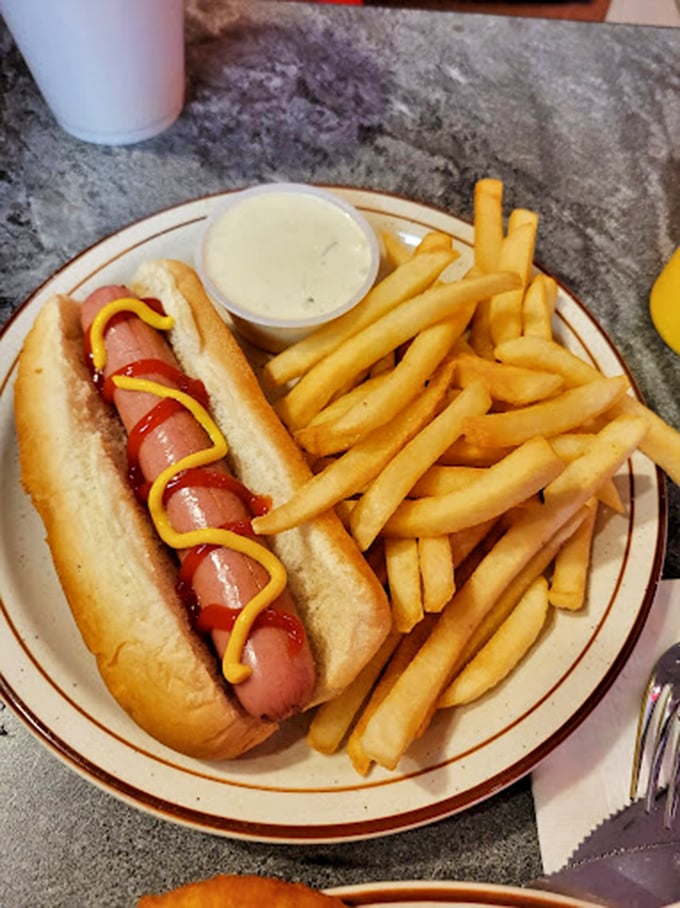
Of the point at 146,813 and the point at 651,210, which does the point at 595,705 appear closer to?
the point at 146,813

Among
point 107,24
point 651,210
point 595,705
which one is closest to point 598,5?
point 651,210

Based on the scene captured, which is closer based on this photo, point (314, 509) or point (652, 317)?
point (314, 509)

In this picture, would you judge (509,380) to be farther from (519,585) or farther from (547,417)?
(519,585)

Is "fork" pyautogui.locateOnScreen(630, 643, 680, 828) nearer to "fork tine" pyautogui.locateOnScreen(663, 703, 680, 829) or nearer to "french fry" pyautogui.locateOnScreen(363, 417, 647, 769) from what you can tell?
"fork tine" pyautogui.locateOnScreen(663, 703, 680, 829)

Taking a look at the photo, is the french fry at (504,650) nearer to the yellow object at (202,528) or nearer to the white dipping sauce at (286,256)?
the yellow object at (202,528)

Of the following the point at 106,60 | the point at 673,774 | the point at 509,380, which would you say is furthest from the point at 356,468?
the point at 106,60

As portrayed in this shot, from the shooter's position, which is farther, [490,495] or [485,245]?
[485,245]
